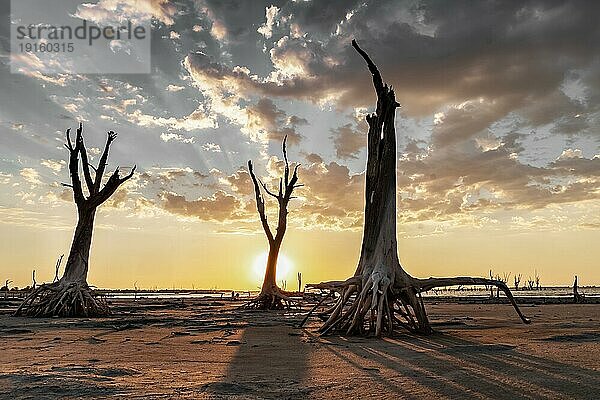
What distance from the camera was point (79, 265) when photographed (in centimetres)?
1719

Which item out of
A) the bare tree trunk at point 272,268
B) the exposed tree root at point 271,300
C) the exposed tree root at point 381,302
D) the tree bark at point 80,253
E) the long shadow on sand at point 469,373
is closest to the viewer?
the long shadow on sand at point 469,373

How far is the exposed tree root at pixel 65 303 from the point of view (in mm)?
16359

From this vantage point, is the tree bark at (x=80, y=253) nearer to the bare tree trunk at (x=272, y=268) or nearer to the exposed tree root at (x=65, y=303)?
the exposed tree root at (x=65, y=303)

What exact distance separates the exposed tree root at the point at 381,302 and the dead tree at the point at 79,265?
10.4 metres

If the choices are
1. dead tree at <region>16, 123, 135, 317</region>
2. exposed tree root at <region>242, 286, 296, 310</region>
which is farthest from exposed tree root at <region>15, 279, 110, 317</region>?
exposed tree root at <region>242, 286, 296, 310</region>

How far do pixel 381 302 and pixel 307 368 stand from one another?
384 cm

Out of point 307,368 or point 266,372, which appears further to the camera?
point 307,368

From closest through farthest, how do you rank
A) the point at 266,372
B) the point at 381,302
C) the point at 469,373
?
the point at 469,373, the point at 266,372, the point at 381,302

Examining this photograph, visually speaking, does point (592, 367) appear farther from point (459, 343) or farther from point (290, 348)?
point (290, 348)

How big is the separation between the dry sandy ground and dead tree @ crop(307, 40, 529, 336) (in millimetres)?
806

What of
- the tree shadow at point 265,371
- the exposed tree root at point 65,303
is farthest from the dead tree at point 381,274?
the exposed tree root at point 65,303

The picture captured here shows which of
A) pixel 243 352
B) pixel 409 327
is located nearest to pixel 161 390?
pixel 243 352

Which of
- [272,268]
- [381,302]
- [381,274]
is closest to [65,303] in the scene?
[272,268]

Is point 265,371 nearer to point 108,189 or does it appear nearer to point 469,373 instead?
point 469,373
